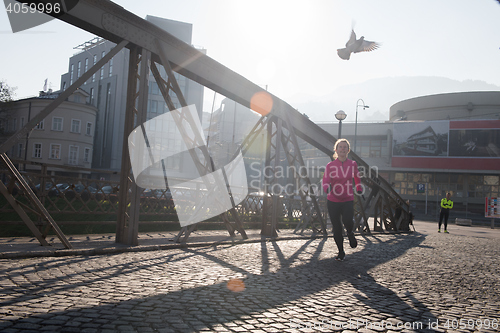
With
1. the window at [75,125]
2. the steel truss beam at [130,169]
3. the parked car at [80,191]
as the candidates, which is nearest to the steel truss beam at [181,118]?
the steel truss beam at [130,169]

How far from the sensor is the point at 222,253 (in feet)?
A: 22.2

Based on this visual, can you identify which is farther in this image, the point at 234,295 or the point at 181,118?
the point at 181,118

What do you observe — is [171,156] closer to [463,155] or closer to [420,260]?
[463,155]

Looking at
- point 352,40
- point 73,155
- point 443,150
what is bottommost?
point 73,155

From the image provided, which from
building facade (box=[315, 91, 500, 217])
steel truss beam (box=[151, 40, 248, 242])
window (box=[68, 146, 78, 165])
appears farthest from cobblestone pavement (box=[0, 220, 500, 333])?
window (box=[68, 146, 78, 165])

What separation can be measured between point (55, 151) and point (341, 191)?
46.6 metres

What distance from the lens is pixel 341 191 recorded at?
6.85m

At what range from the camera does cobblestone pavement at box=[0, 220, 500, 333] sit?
2922 millimetres

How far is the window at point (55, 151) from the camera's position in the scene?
46.4 m

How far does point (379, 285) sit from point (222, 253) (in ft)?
9.20

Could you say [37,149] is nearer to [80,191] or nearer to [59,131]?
[59,131]

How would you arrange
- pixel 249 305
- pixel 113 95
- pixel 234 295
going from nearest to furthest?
1. pixel 249 305
2. pixel 234 295
3. pixel 113 95

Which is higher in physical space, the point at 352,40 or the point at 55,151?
the point at 352,40

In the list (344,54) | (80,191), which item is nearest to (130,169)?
(80,191)
